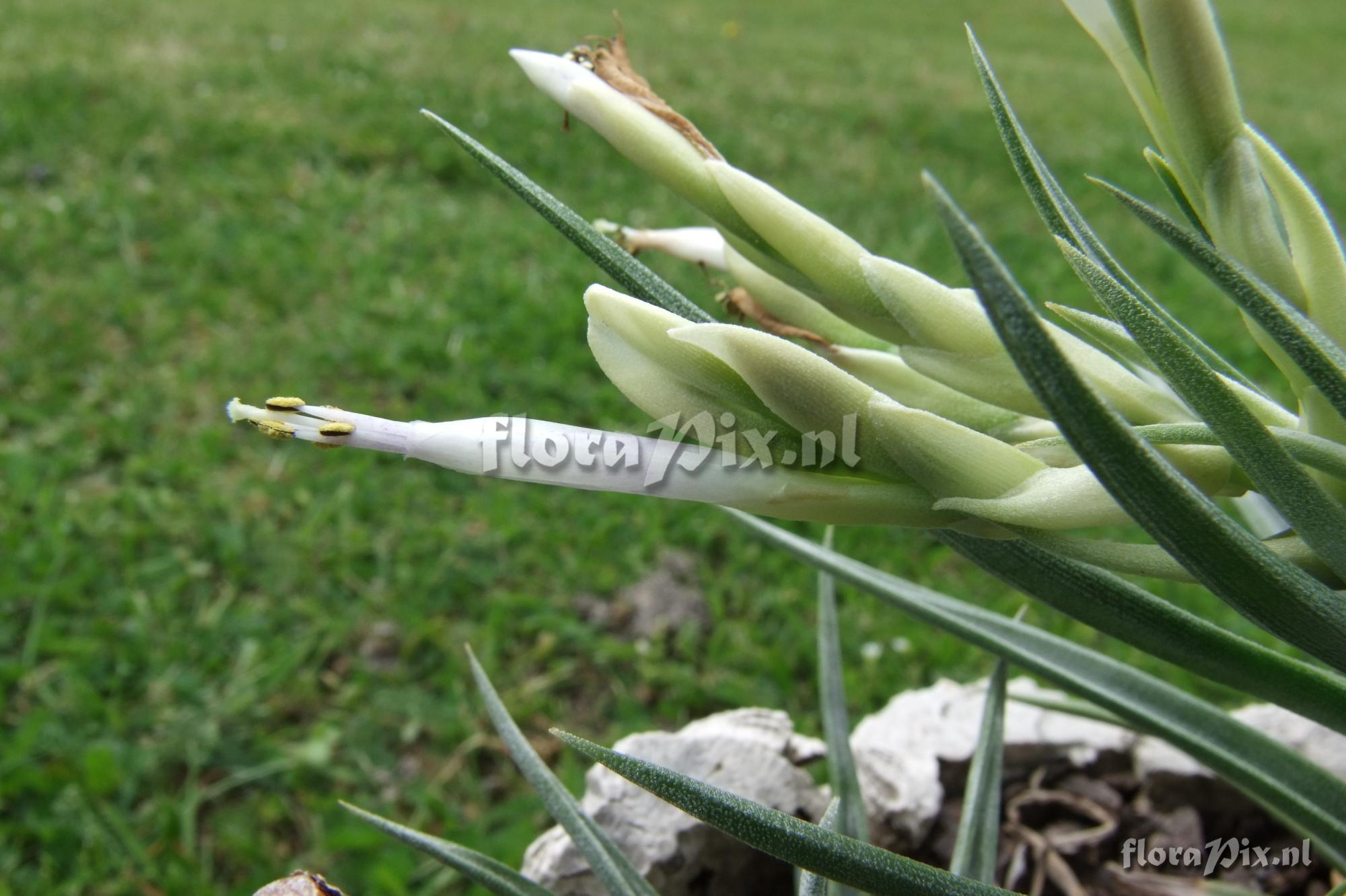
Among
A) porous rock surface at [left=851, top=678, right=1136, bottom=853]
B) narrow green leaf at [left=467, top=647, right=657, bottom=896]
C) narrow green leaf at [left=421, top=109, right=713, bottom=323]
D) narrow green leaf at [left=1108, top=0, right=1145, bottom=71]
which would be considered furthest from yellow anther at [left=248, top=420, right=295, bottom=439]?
porous rock surface at [left=851, top=678, right=1136, bottom=853]

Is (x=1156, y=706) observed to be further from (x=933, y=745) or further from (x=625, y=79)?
(x=625, y=79)


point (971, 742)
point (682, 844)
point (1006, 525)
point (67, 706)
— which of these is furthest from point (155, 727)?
point (1006, 525)

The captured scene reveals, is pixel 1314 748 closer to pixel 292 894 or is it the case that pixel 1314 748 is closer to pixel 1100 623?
pixel 1100 623

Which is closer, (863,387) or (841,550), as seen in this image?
(863,387)

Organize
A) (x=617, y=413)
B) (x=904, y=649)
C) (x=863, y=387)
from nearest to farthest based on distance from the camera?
(x=863, y=387)
(x=904, y=649)
(x=617, y=413)

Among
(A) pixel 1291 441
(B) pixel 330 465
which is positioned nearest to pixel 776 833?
(A) pixel 1291 441

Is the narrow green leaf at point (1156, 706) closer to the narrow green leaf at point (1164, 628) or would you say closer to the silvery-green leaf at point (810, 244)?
the narrow green leaf at point (1164, 628)
